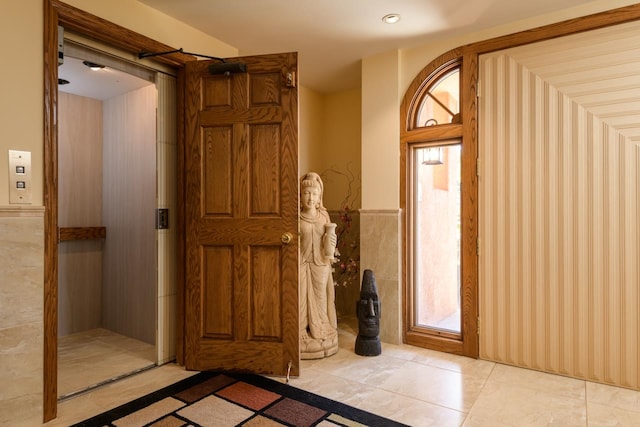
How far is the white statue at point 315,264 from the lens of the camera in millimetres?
2963

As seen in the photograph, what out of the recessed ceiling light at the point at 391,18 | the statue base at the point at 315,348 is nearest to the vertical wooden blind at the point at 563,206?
the recessed ceiling light at the point at 391,18

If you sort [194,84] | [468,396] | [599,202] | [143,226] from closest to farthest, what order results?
[468,396], [599,202], [194,84], [143,226]

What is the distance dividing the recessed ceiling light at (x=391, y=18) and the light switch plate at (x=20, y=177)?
2368 mm

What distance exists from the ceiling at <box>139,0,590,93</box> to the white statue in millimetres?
1130

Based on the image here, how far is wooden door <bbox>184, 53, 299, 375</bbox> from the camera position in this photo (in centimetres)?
250

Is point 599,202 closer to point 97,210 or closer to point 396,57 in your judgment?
point 396,57

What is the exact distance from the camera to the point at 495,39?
2.77m

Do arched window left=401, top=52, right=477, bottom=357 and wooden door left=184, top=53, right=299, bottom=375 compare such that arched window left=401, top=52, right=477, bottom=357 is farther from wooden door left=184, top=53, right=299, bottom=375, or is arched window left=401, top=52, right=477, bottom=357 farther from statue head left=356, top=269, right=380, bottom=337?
wooden door left=184, top=53, right=299, bottom=375

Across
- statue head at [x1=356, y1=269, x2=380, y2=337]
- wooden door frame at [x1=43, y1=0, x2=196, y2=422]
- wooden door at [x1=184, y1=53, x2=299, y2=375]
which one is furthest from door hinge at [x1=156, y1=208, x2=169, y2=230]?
statue head at [x1=356, y1=269, x2=380, y2=337]

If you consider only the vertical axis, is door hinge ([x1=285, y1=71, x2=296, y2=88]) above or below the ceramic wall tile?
above

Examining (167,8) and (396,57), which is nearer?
(167,8)

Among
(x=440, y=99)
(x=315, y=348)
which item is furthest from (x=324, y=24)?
(x=315, y=348)

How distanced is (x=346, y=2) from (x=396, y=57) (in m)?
0.88

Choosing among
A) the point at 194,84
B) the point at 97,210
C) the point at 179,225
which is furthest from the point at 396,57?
the point at 97,210
